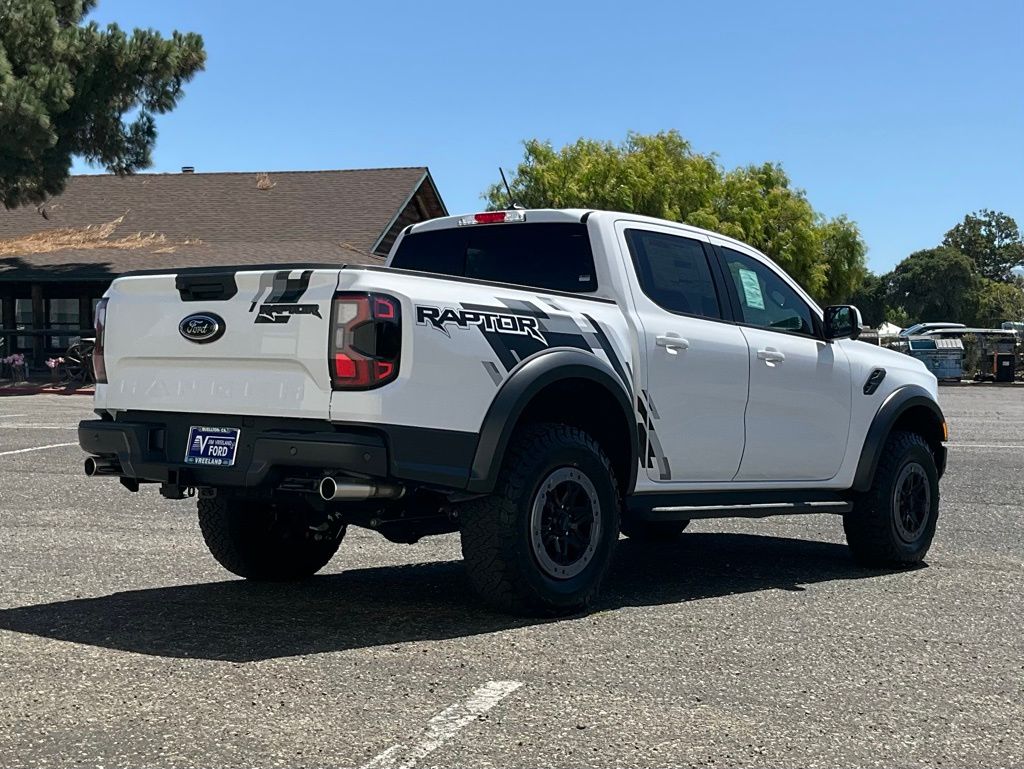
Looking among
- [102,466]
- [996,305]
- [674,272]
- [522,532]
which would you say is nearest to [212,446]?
[102,466]

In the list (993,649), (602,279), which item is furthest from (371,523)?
(993,649)

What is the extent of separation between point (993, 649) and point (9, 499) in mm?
8197

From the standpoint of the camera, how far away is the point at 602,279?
7.13 meters

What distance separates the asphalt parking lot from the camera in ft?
14.3

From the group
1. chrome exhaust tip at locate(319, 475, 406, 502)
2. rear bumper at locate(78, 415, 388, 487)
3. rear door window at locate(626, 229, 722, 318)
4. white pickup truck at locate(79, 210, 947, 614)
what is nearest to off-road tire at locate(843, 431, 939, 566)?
white pickup truck at locate(79, 210, 947, 614)

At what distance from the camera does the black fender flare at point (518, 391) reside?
6.02m

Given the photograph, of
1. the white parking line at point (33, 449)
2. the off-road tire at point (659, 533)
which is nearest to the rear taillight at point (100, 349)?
the off-road tire at point (659, 533)

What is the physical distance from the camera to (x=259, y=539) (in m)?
7.32

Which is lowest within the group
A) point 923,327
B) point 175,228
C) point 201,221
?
point 923,327

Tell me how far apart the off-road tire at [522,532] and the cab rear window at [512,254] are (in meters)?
1.12

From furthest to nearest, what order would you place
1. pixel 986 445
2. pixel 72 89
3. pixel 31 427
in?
pixel 72 89, pixel 31 427, pixel 986 445

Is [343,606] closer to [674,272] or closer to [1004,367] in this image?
[674,272]

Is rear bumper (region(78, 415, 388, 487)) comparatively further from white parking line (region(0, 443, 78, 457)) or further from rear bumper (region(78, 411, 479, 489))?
white parking line (region(0, 443, 78, 457))

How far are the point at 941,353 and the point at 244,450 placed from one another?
42347mm
